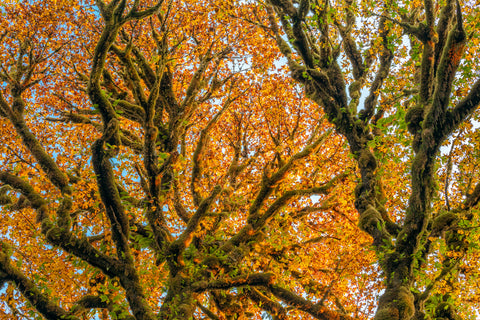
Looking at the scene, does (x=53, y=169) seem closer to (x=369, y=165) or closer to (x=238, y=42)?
(x=369, y=165)

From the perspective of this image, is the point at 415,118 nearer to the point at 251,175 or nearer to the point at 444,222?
the point at 444,222

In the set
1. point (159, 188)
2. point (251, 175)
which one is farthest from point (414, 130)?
point (251, 175)

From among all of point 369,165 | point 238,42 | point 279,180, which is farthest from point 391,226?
point 238,42

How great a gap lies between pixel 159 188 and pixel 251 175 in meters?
10.6

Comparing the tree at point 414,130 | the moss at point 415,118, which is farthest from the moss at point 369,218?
the moss at point 415,118

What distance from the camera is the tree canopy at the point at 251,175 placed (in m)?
7.08

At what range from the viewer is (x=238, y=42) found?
16484 millimetres

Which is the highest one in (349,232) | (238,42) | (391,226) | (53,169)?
(238,42)

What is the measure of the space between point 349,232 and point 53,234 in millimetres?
11115

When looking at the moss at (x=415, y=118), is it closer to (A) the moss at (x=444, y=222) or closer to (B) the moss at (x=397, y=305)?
(A) the moss at (x=444, y=222)

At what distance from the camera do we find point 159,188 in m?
7.59

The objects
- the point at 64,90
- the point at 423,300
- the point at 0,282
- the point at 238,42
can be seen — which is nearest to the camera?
the point at 0,282

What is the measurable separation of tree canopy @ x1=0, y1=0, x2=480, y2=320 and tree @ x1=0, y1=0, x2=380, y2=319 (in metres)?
0.07

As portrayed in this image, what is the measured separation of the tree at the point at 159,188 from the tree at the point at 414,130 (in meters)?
2.04
